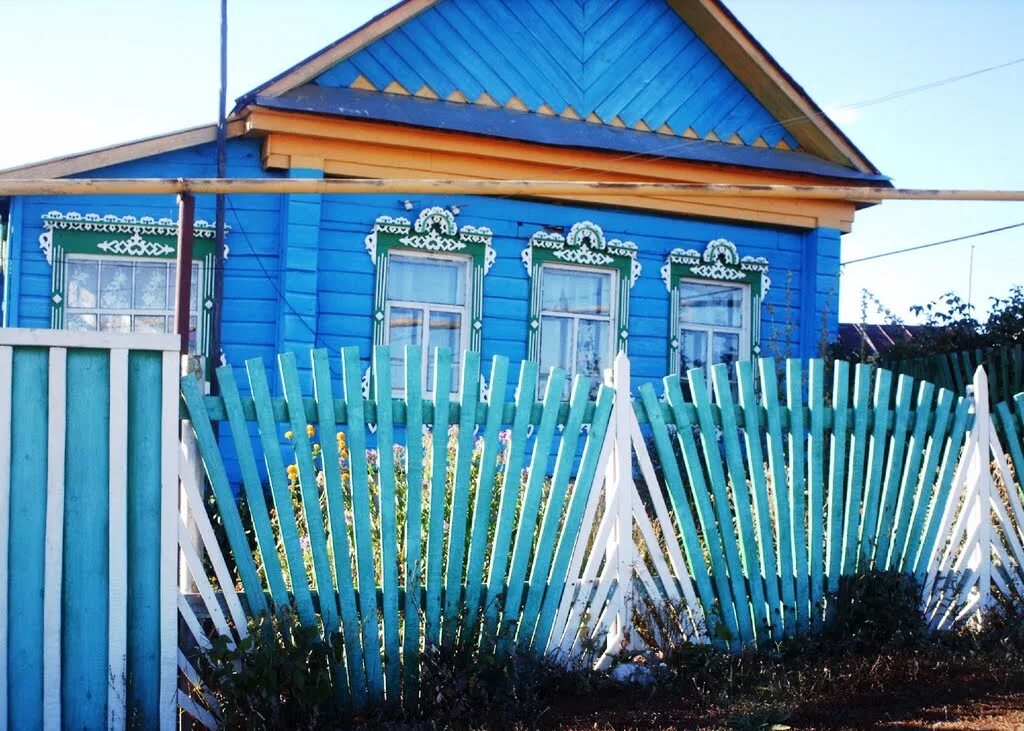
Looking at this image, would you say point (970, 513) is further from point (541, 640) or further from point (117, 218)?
point (117, 218)

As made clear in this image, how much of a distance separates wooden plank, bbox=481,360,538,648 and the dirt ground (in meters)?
0.48

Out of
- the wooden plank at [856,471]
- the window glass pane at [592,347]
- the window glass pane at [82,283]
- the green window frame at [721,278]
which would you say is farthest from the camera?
the green window frame at [721,278]

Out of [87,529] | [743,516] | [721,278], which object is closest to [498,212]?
[721,278]

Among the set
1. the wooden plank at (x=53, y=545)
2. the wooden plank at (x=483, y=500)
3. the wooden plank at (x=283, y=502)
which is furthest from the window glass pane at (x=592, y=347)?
the wooden plank at (x=53, y=545)

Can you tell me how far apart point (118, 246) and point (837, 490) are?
234 inches

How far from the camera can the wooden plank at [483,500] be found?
4.20 m

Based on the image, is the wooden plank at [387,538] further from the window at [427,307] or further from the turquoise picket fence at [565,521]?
the window at [427,307]

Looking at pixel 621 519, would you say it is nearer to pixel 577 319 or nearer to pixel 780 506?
pixel 780 506

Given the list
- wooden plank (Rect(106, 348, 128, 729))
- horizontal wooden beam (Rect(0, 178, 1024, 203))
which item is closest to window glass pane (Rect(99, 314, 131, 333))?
horizontal wooden beam (Rect(0, 178, 1024, 203))

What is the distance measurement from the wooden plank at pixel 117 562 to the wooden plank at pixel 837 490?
3.19 metres

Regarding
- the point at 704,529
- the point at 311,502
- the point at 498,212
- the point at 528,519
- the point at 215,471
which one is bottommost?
the point at 704,529

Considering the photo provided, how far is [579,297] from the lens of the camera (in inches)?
368

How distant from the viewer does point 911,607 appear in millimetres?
4984

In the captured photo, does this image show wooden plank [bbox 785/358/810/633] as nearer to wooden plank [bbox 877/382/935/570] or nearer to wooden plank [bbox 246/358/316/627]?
wooden plank [bbox 877/382/935/570]
